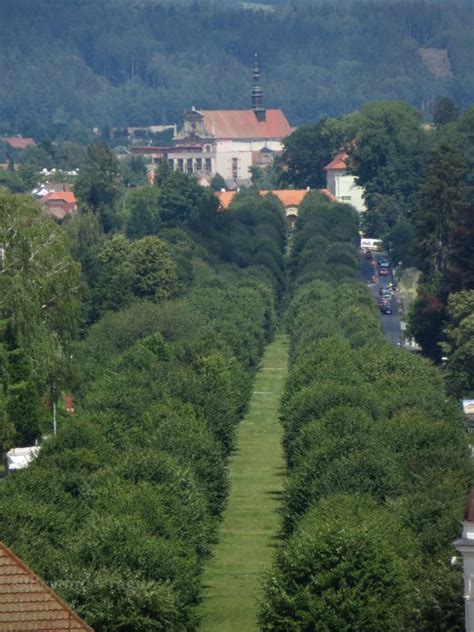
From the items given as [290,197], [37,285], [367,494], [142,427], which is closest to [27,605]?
[367,494]

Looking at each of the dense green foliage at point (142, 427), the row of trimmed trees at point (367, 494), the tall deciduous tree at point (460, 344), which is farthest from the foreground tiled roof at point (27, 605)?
the tall deciduous tree at point (460, 344)

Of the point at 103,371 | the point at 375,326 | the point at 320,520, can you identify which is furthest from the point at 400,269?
the point at 320,520

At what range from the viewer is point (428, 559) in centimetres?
4516

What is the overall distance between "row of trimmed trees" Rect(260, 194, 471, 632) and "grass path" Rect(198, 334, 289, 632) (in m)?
1.82

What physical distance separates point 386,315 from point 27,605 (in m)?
101

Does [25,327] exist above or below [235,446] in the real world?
above

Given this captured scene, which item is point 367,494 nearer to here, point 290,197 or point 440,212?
point 440,212

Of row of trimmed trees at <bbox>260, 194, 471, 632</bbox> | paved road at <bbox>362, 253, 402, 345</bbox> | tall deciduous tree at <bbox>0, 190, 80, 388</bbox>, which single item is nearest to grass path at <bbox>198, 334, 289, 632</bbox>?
row of trimmed trees at <bbox>260, 194, 471, 632</bbox>

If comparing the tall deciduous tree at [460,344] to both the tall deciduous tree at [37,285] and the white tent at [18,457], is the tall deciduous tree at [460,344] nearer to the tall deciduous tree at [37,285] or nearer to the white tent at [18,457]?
the tall deciduous tree at [37,285]

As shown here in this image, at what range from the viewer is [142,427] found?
212 feet

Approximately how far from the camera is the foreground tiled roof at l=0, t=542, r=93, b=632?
24.3 m

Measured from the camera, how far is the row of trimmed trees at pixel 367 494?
42656mm

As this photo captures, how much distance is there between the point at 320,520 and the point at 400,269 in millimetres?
99618

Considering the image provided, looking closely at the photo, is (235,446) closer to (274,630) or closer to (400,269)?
(274,630)
